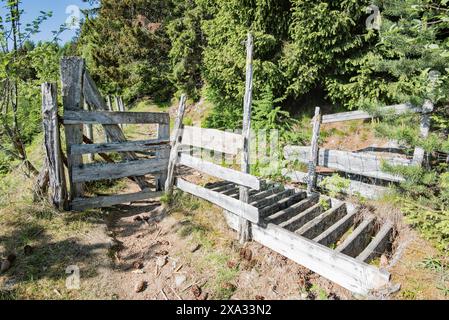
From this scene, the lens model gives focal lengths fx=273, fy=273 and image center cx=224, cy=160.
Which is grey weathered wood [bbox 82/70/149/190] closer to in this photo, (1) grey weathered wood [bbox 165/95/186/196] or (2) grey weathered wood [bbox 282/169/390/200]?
(1) grey weathered wood [bbox 165/95/186/196]

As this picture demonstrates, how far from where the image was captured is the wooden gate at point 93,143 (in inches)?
187

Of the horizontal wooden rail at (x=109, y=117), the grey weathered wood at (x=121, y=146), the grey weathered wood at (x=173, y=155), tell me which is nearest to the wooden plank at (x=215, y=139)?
the grey weathered wood at (x=173, y=155)

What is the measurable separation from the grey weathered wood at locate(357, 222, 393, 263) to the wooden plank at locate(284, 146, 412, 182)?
105 centimetres

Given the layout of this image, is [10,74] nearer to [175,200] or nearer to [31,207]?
[31,207]

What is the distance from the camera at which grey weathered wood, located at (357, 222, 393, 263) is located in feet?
12.2

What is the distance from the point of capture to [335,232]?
436cm

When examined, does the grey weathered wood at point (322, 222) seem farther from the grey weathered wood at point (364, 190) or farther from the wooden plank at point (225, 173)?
Answer: the wooden plank at point (225, 173)

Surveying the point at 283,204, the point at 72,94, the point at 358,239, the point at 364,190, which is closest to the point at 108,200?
the point at 72,94

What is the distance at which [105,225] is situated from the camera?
4.83 metres

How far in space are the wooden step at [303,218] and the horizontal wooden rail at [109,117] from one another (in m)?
3.21

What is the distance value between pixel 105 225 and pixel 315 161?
14.4 feet

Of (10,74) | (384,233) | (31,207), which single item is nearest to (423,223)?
(384,233)

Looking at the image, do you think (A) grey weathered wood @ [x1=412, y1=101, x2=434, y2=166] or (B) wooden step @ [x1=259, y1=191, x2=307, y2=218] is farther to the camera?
(B) wooden step @ [x1=259, y1=191, x2=307, y2=218]

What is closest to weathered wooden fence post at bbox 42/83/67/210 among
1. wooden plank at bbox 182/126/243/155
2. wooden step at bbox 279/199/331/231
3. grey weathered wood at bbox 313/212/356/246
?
wooden plank at bbox 182/126/243/155
